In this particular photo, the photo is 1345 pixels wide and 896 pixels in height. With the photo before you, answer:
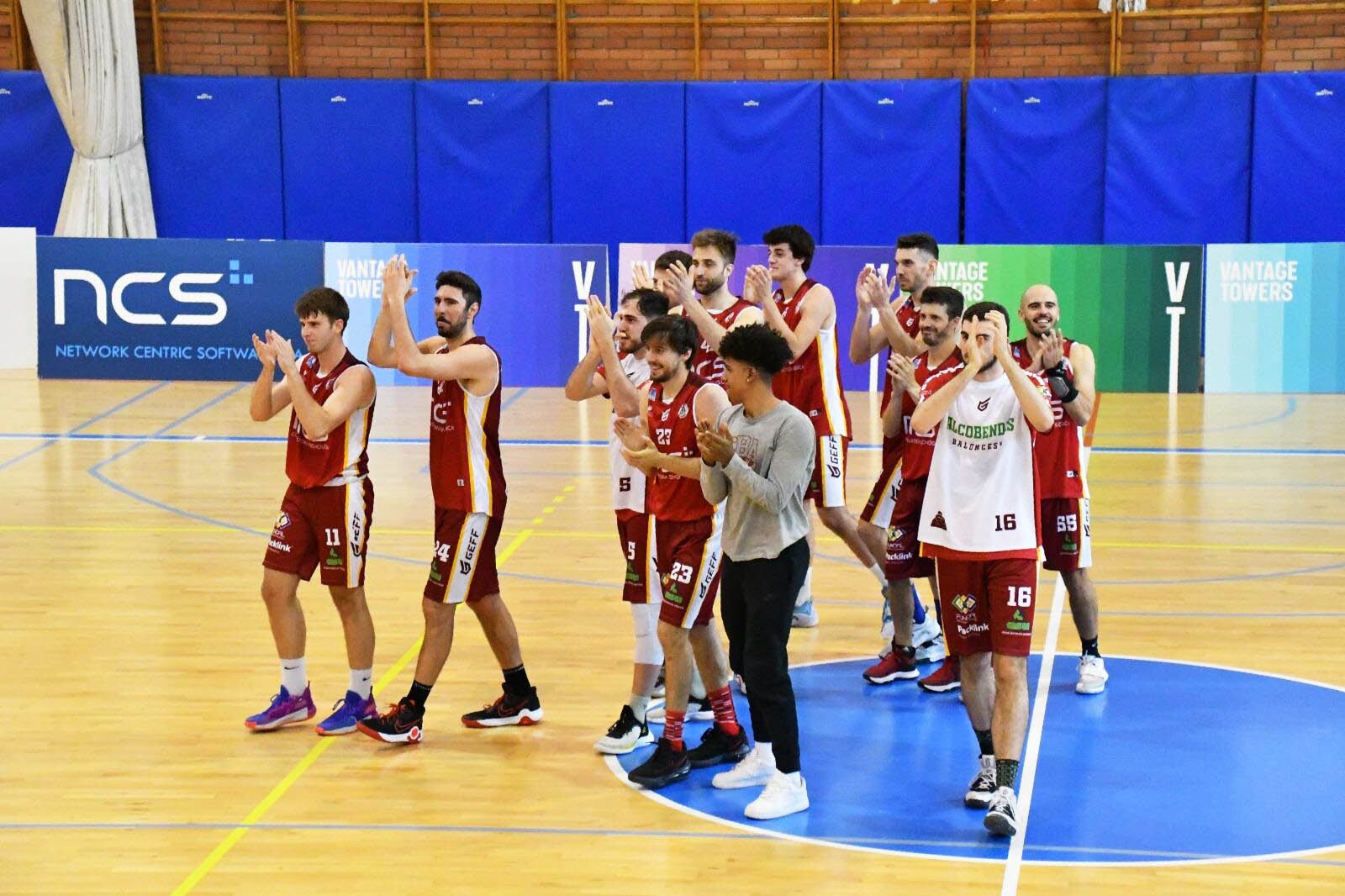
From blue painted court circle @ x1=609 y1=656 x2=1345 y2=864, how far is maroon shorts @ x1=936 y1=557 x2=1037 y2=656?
0.69 meters

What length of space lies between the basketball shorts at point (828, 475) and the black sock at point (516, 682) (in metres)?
1.81

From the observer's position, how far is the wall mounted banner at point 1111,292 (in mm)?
17797

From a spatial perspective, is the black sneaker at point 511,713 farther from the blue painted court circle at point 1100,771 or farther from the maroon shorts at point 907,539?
the maroon shorts at point 907,539

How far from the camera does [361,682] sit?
24.1ft

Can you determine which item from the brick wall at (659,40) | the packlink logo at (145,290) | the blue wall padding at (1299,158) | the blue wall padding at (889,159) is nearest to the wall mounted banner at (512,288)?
the packlink logo at (145,290)

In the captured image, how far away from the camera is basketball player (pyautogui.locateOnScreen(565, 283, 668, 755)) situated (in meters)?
7.04

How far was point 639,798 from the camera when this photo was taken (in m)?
6.55

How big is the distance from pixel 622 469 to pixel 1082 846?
262cm

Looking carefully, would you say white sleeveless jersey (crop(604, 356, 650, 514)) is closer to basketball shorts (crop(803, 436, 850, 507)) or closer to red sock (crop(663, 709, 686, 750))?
red sock (crop(663, 709, 686, 750))

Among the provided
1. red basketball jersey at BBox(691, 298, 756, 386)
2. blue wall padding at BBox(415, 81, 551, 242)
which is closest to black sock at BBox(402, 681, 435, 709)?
red basketball jersey at BBox(691, 298, 756, 386)

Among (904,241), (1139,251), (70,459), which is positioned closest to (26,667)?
(904,241)

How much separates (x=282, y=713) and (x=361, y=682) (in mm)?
398

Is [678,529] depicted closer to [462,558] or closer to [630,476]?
[630,476]

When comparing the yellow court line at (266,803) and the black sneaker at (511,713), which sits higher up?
the black sneaker at (511,713)
